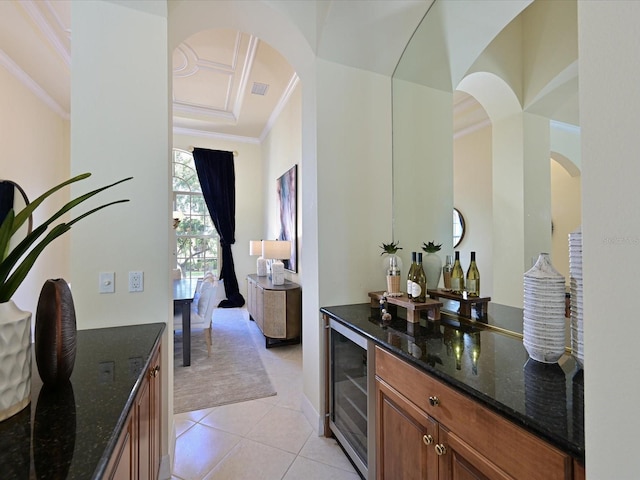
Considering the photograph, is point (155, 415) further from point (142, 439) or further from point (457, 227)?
point (457, 227)

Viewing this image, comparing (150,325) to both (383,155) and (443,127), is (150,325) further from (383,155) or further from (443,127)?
(443,127)

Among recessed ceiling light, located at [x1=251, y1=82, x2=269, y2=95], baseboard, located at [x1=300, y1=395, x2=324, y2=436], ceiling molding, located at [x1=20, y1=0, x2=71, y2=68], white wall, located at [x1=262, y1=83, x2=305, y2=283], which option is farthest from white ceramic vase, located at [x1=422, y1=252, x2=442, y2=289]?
ceiling molding, located at [x1=20, y1=0, x2=71, y2=68]

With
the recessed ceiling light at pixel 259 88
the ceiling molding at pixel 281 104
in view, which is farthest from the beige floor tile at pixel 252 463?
the recessed ceiling light at pixel 259 88

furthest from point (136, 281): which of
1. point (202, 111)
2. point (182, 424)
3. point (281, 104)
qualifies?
point (202, 111)

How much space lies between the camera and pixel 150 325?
5.52ft

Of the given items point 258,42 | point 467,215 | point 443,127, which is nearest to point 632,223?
point 467,215

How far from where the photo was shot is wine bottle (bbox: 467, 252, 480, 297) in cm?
169

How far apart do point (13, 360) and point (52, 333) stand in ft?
0.44

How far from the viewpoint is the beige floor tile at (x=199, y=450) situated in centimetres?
180

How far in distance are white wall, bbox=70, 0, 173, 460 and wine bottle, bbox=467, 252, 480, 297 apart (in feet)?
5.78

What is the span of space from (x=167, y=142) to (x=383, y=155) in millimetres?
1514

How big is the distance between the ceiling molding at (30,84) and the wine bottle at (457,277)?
462cm

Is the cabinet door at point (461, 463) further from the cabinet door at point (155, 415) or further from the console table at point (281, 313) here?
the console table at point (281, 313)

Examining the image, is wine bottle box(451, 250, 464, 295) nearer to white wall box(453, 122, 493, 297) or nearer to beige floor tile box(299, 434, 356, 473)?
white wall box(453, 122, 493, 297)
